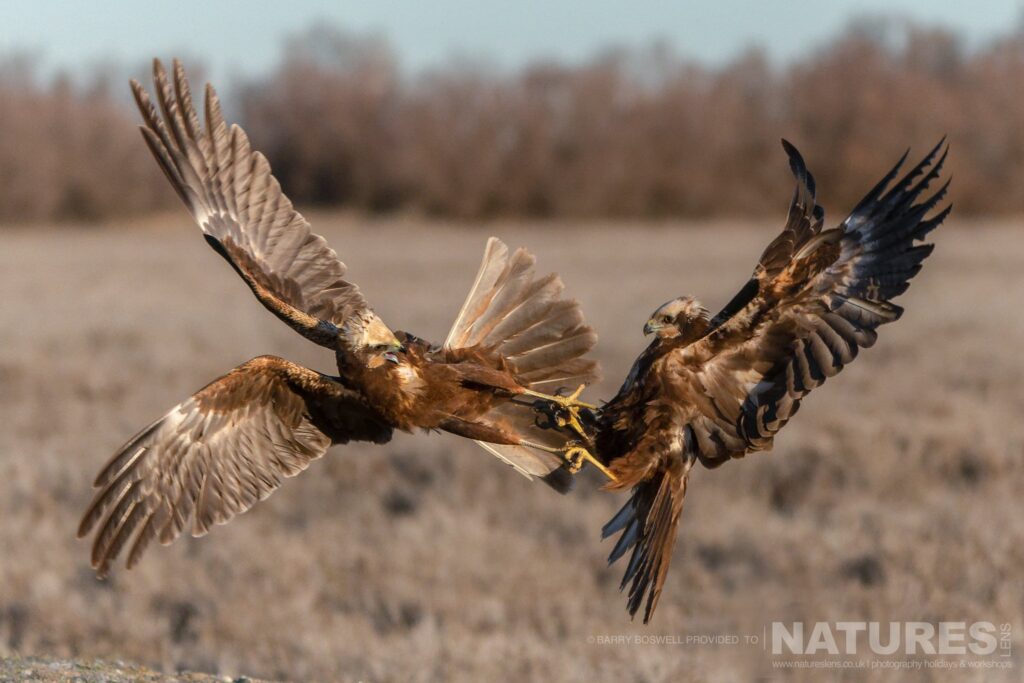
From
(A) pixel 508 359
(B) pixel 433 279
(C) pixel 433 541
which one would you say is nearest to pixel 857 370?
(C) pixel 433 541

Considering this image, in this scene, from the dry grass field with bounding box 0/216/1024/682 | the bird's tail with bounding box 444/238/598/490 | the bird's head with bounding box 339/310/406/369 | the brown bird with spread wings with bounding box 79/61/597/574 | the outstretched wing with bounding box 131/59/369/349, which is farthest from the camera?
the dry grass field with bounding box 0/216/1024/682

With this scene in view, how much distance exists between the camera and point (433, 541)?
35.0 feet

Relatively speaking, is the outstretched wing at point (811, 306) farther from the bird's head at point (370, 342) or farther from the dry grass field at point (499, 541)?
the dry grass field at point (499, 541)

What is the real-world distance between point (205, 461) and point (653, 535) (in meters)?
2.22

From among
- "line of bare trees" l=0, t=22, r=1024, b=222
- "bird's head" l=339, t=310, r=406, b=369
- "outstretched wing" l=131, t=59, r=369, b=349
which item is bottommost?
"bird's head" l=339, t=310, r=406, b=369

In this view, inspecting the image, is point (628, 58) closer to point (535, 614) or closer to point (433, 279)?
point (433, 279)

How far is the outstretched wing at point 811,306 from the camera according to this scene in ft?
16.4

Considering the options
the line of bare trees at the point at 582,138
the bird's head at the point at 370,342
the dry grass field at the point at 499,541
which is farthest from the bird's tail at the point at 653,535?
the line of bare trees at the point at 582,138

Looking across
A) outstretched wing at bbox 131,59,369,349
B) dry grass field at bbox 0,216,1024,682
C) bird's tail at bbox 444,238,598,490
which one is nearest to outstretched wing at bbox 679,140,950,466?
bird's tail at bbox 444,238,598,490

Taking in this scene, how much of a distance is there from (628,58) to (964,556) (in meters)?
49.4

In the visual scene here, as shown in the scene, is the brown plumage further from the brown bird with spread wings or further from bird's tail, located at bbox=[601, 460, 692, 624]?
the brown bird with spread wings

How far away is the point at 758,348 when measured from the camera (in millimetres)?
5223

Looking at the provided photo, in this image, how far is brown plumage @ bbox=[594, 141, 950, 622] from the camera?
502cm

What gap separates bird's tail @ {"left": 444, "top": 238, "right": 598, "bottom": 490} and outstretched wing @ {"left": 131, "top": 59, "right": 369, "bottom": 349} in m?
0.67
